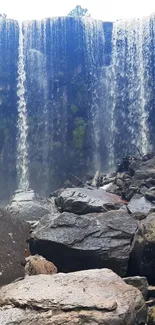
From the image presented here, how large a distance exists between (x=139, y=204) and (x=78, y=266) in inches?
143

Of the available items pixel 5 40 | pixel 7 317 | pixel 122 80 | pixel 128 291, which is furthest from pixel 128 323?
pixel 5 40

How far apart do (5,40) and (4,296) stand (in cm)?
2503

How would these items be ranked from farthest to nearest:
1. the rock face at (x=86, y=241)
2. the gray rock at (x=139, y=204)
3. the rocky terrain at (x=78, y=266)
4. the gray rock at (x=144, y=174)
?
the gray rock at (x=144, y=174), the gray rock at (x=139, y=204), the rock face at (x=86, y=241), the rocky terrain at (x=78, y=266)

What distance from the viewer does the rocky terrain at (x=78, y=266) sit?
346cm

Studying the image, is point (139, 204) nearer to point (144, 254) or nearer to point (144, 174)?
point (144, 174)

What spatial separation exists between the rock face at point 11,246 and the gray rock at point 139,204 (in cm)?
257

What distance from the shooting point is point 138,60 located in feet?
85.1

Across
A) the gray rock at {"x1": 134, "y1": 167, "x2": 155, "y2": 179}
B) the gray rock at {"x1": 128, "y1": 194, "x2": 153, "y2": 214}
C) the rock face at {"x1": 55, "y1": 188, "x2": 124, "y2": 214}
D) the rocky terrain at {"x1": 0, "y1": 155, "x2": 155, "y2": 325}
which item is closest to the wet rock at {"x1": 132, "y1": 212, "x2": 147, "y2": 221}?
the rocky terrain at {"x1": 0, "y1": 155, "x2": 155, "y2": 325}

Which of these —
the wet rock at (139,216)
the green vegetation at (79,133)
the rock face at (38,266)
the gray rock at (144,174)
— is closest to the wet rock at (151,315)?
the rock face at (38,266)

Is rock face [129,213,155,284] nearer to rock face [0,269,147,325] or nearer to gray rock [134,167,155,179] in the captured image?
rock face [0,269,147,325]

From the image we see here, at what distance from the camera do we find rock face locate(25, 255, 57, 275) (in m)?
5.06

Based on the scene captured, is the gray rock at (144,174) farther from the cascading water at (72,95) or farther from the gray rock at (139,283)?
the cascading water at (72,95)

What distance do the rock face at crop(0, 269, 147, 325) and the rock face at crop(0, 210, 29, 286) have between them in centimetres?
96

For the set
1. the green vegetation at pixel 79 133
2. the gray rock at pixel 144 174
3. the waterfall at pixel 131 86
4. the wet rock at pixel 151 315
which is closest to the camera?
the wet rock at pixel 151 315
